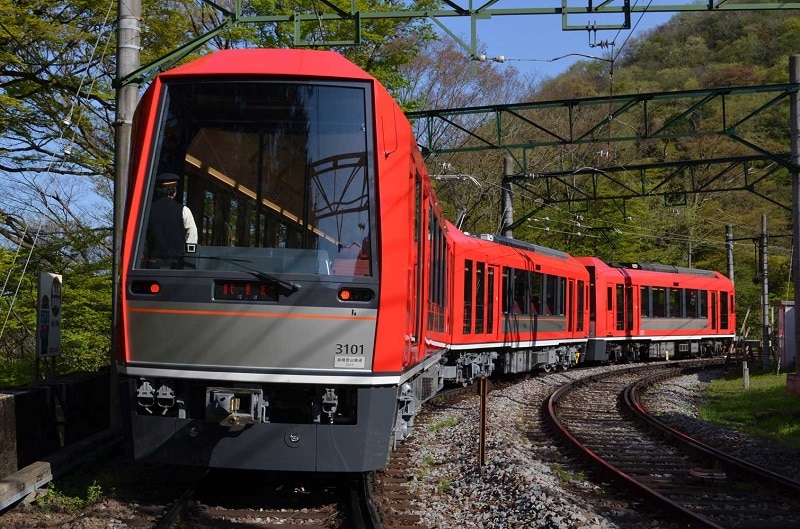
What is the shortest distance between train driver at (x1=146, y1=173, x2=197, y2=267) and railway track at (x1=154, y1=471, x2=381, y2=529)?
72.0 inches

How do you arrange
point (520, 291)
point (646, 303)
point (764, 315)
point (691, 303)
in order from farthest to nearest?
1. point (691, 303)
2. point (646, 303)
3. point (764, 315)
4. point (520, 291)

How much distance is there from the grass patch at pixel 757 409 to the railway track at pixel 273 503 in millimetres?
6633

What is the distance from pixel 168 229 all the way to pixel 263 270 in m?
0.77

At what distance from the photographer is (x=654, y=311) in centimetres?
3023

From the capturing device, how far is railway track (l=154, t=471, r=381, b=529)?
247 inches

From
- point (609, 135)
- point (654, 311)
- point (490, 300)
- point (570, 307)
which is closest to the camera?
point (490, 300)

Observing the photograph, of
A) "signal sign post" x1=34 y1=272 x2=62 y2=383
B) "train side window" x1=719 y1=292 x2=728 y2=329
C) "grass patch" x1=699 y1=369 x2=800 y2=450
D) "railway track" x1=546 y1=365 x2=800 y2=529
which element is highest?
"signal sign post" x1=34 y1=272 x2=62 y2=383

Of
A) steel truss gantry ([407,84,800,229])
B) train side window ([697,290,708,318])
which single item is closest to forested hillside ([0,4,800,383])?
steel truss gantry ([407,84,800,229])

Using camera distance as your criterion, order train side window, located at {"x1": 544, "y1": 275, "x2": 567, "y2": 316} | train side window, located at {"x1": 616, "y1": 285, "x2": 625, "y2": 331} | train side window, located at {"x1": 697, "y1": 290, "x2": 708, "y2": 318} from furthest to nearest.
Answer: train side window, located at {"x1": 697, "y1": 290, "x2": 708, "y2": 318}
train side window, located at {"x1": 616, "y1": 285, "x2": 625, "y2": 331}
train side window, located at {"x1": 544, "y1": 275, "x2": 567, "y2": 316}

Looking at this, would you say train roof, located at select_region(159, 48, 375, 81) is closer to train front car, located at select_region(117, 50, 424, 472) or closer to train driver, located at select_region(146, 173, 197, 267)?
train front car, located at select_region(117, 50, 424, 472)

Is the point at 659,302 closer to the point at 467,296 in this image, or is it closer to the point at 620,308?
the point at 620,308

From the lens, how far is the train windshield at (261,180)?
654 cm

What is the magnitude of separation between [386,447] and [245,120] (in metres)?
2.65

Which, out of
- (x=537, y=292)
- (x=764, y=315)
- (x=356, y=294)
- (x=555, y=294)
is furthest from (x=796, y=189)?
(x=356, y=294)
